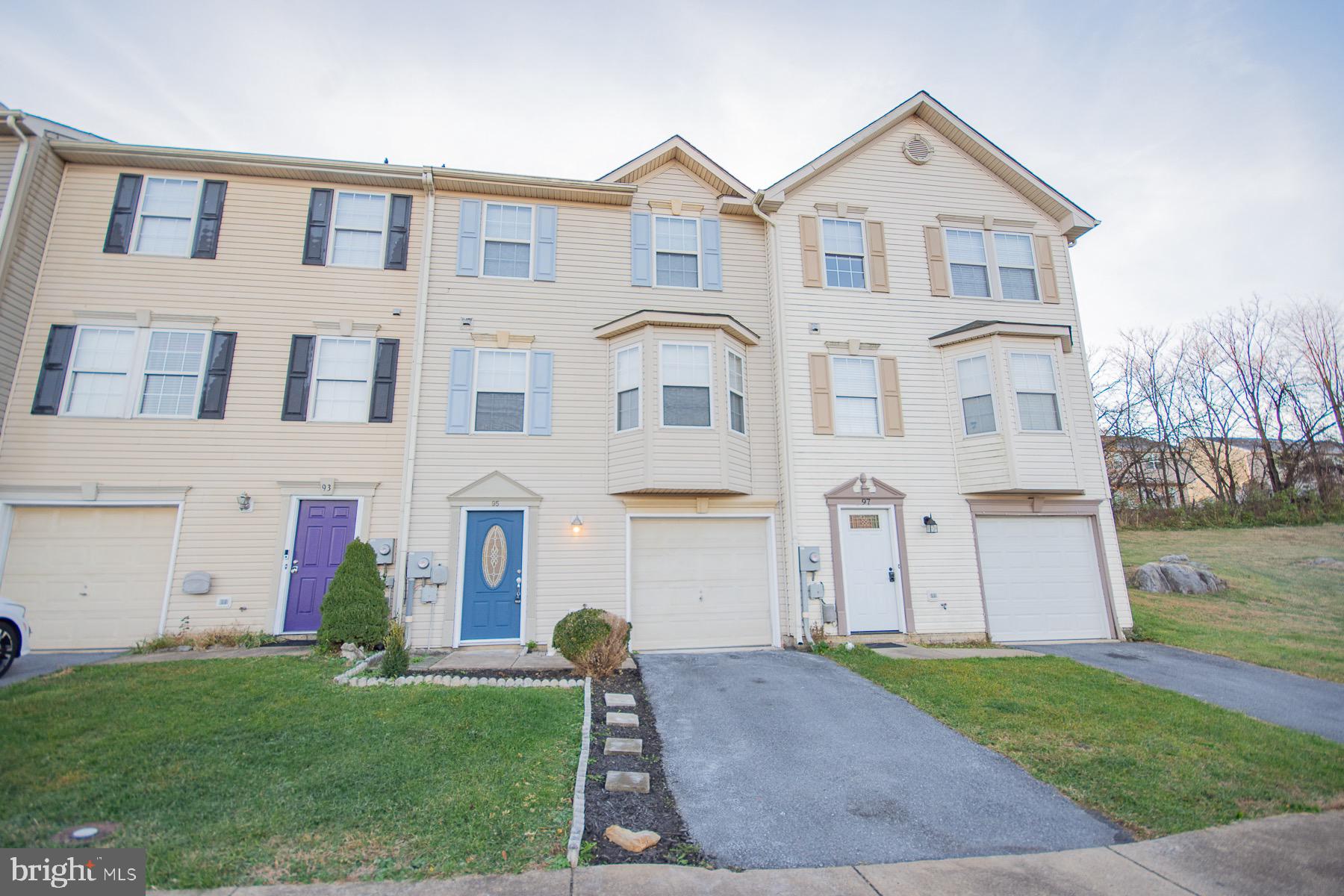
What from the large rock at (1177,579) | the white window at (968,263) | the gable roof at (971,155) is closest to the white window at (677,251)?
the gable roof at (971,155)

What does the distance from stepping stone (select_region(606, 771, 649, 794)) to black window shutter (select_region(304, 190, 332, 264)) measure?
1021cm

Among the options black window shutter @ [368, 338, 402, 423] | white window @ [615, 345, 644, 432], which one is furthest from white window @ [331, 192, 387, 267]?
white window @ [615, 345, 644, 432]

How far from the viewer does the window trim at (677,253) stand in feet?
35.9

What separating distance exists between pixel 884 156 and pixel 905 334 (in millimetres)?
3988

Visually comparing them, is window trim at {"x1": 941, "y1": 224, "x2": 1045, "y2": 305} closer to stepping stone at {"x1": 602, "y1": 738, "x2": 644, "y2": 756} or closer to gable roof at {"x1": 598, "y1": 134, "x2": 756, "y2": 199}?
gable roof at {"x1": 598, "y1": 134, "x2": 756, "y2": 199}

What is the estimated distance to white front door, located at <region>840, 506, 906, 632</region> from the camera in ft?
32.5

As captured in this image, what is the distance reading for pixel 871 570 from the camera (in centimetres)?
1009

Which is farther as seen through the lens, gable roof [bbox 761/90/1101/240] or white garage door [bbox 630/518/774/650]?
gable roof [bbox 761/90/1101/240]

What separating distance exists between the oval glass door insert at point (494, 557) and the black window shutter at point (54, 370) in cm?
727

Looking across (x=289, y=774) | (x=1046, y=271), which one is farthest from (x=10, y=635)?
(x=1046, y=271)

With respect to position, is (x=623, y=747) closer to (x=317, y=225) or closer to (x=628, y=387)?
(x=628, y=387)

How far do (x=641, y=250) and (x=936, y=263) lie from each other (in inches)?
239

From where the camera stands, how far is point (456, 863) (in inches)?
120

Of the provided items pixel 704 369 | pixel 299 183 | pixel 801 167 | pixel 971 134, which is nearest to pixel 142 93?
pixel 299 183
